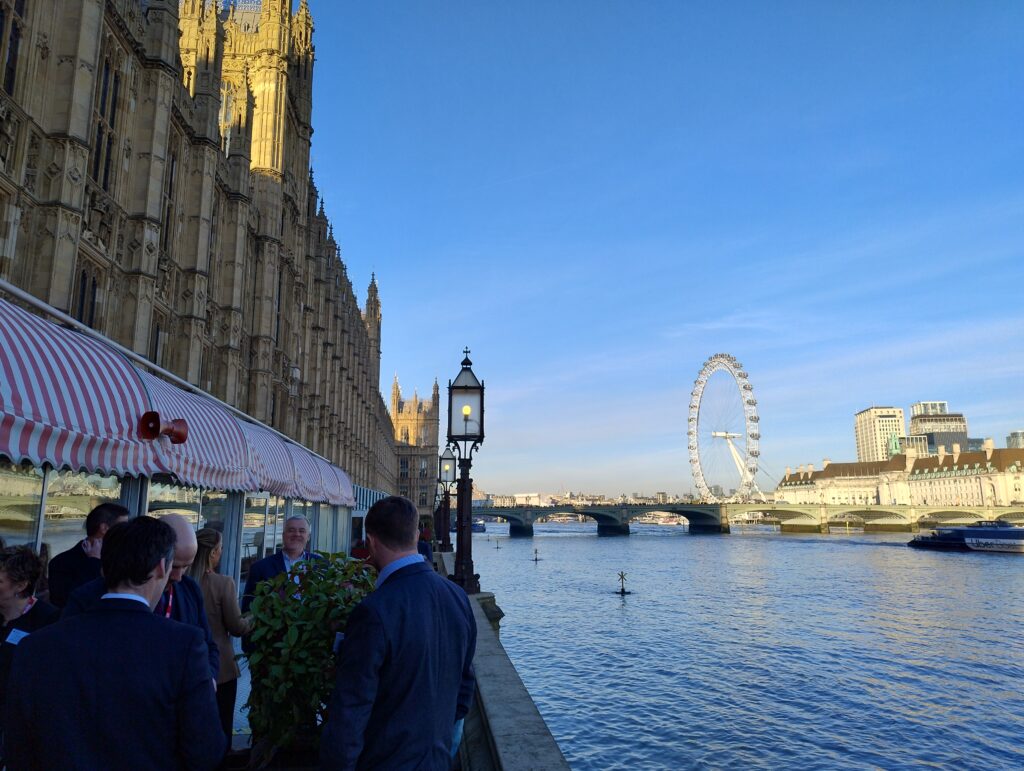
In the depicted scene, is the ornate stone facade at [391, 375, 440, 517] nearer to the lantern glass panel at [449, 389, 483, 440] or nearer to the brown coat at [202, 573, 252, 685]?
the lantern glass panel at [449, 389, 483, 440]

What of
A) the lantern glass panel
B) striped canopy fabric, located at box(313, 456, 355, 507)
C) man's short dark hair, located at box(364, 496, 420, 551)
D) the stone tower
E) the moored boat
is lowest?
the moored boat

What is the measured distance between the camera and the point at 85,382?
308 inches

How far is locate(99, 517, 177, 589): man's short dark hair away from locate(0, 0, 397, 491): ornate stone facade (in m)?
11.4

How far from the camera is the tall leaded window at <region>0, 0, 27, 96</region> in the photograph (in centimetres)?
1210

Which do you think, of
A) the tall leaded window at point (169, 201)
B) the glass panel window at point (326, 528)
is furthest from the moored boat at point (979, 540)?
the tall leaded window at point (169, 201)

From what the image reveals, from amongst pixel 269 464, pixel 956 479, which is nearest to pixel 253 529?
pixel 269 464

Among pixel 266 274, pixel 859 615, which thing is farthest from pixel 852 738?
pixel 266 274

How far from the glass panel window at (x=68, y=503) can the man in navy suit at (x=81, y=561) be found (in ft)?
14.2

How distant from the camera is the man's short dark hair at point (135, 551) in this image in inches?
110

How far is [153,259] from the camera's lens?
A: 1650 centimetres

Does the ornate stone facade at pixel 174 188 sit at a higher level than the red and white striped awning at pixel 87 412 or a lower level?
higher

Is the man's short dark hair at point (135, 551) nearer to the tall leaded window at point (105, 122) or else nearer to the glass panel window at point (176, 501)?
the glass panel window at point (176, 501)

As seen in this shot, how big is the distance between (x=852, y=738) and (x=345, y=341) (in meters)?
41.7

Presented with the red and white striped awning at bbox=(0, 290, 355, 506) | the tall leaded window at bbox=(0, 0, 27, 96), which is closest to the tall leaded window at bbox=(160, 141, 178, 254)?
the tall leaded window at bbox=(0, 0, 27, 96)
